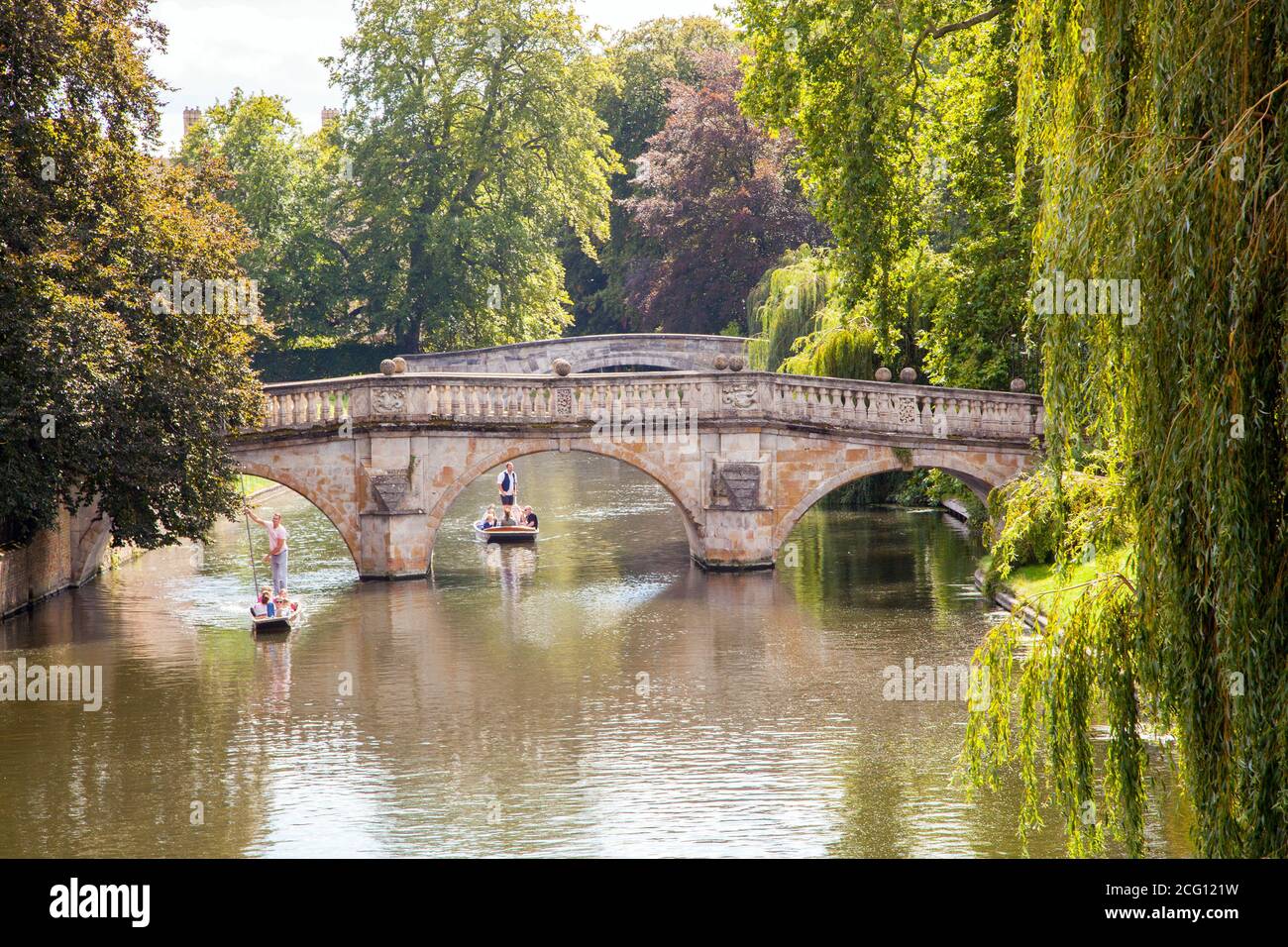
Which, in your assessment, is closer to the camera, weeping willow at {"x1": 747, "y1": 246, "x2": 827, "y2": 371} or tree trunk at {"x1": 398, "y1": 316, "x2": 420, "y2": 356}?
weeping willow at {"x1": 747, "y1": 246, "x2": 827, "y2": 371}

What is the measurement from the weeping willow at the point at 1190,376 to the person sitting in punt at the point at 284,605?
13.8 m

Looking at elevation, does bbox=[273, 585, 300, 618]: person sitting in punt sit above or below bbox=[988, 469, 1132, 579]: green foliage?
below

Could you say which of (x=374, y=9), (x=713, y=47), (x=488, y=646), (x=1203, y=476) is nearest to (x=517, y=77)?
(x=374, y=9)

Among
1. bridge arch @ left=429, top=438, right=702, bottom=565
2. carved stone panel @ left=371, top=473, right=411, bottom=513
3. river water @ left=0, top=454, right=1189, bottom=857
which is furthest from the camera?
bridge arch @ left=429, top=438, right=702, bottom=565

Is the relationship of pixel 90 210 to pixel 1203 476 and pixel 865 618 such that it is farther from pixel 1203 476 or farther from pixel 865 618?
pixel 1203 476

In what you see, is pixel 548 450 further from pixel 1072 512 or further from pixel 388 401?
pixel 1072 512

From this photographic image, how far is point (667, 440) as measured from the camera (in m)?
25.4

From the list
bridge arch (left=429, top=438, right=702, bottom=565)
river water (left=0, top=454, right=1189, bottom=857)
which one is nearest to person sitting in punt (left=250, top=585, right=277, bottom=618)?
river water (left=0, top=454, right=1189, bottom=857)

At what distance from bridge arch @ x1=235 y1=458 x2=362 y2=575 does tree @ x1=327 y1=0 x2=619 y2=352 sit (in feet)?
75.8

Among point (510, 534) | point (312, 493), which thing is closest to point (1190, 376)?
point (312, 493)

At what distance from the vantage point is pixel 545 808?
13.9 m

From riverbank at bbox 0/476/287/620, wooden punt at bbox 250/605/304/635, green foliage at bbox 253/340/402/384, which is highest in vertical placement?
green foliage at bbox 253/340/402/384

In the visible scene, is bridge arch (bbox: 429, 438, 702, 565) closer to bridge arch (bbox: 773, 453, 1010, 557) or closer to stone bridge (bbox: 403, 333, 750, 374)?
bridge arch (bbox: 773, 453, 1010, 557)

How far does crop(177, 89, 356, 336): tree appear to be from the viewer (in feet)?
157
